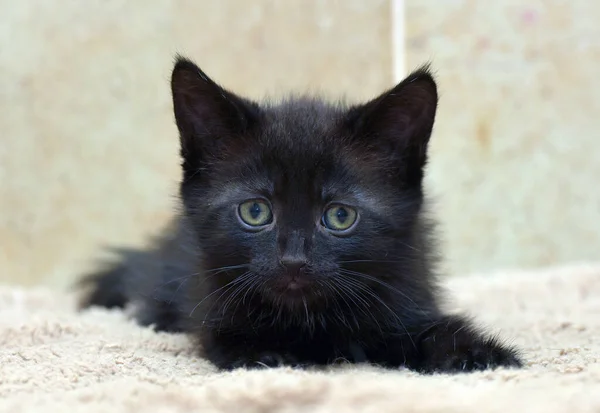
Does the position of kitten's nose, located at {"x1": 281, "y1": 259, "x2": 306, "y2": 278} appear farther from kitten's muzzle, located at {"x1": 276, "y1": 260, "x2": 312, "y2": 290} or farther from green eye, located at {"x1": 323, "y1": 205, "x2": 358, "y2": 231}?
green eye, located at {"x1": 323, "y1": 205, "x2": 358, "y2": 231}

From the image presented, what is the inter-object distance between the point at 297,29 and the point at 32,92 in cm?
135

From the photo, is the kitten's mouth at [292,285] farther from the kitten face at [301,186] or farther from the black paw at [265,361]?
the black paw at [265,361]

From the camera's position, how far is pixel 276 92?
3.30 m

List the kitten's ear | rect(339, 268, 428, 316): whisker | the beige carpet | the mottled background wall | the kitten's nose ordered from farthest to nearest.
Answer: the mottled background wall → the kitten's ear → rect(339, 268, 428, 316): whisker → the kitten's nose → the beige carpet

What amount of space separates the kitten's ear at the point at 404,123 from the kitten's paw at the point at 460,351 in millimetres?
374

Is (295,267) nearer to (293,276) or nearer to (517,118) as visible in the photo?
(293,276)

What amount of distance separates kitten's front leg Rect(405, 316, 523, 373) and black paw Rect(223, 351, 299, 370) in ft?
0.95

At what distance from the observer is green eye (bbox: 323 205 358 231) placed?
1507mm

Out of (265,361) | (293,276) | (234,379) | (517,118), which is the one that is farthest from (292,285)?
(517,118)

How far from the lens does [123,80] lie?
3.41 m

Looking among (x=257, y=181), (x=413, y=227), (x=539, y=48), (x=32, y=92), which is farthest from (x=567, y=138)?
(x=32, y=92)

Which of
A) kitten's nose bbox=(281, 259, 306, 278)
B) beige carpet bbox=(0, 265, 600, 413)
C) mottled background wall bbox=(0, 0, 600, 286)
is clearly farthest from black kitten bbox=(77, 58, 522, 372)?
mottled background wall bbox=(0, 0, 600, 286)

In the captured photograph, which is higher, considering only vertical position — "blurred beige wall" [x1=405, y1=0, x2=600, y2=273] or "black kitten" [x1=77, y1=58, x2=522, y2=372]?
"blurred beige wall" [x1=405, y1=0, x2=600, y2=273]

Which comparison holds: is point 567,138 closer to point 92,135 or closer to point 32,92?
point 92,135
